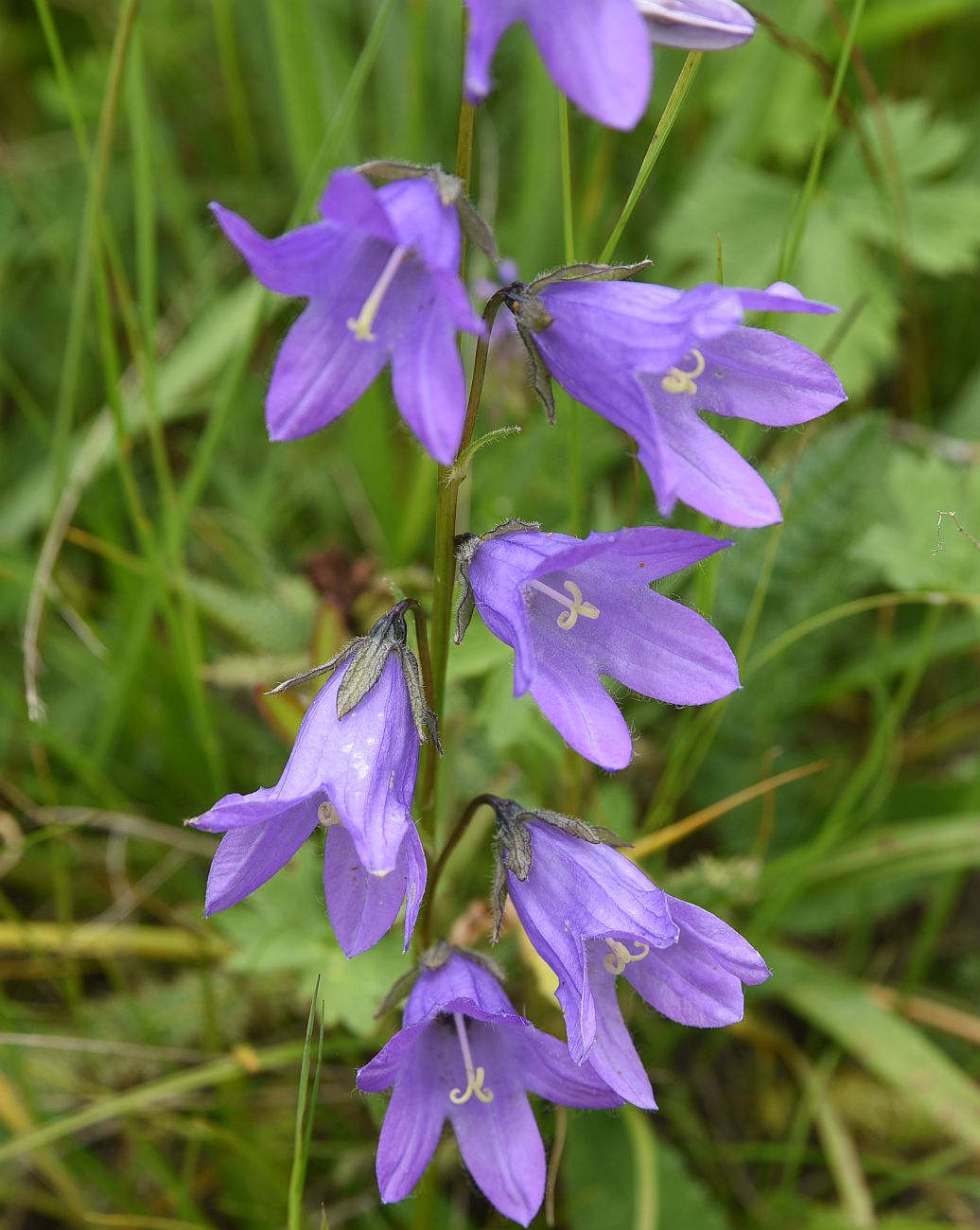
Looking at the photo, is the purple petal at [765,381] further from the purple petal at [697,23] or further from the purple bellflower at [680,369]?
the purple petal at [697,23]

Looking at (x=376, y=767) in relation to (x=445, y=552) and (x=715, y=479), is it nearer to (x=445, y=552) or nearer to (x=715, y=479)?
(x=445, y=552)

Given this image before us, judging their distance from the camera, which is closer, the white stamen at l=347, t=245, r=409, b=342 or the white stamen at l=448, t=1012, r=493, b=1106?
A: the white stamen at l=347, t=245, r=409, b=342

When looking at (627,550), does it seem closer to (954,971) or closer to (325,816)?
(325,816)

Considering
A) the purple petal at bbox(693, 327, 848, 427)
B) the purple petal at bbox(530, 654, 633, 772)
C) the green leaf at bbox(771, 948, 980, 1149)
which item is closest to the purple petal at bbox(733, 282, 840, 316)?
the purple petal at bbox(693, 327, 848, 427)

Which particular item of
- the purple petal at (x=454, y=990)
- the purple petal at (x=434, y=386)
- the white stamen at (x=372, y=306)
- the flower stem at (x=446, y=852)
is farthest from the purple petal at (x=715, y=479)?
the purple petal at (x=454, y=990)

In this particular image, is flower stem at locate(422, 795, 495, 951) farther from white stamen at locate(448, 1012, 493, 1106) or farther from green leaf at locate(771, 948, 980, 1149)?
green leaf at locate(771, 948, 980, 1149)

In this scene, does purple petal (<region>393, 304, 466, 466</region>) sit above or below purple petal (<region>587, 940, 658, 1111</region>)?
above
